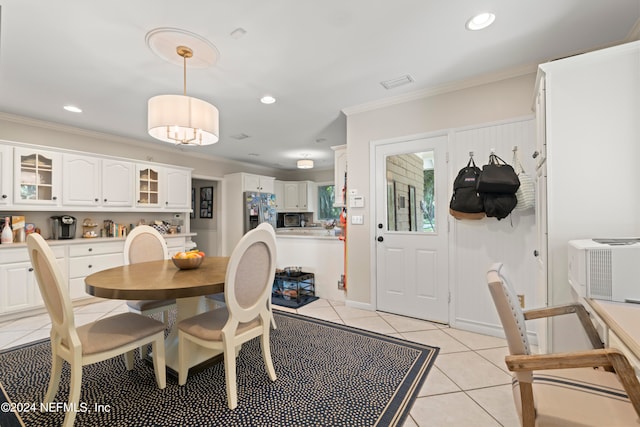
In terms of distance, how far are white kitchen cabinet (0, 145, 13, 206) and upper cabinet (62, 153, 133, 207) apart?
1.57 feet

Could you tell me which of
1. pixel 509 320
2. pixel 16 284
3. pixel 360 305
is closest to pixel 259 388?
pixel 509 320

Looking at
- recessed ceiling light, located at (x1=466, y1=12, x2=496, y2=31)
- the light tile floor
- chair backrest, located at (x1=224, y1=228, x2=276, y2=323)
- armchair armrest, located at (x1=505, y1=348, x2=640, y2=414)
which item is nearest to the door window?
the light tile floor

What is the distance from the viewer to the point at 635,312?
1139 mm

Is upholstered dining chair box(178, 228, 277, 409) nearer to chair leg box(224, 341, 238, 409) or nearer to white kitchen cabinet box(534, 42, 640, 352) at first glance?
chair leg box(224, 341, 238, 409)

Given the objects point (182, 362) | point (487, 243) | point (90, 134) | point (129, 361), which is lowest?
point (129, 361)

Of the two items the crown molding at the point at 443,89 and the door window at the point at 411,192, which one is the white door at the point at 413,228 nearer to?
the door window at the point at 411,192

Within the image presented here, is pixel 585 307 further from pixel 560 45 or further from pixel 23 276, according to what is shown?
pixel 23 276

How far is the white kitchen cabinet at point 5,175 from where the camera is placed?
3.17 meters

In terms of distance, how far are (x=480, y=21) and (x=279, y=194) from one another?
596cm

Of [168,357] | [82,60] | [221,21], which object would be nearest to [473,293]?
[168,357]

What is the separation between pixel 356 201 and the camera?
3.40 meters

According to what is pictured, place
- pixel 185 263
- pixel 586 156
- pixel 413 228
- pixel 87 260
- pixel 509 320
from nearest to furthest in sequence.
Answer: pixel 509 320 < pixel 586 156 < pixel 185 263 < pixel 413 228 < pixel 87 260

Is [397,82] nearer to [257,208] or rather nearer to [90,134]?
[257,208]

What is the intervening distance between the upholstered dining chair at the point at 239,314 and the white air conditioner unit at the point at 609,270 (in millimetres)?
1672
